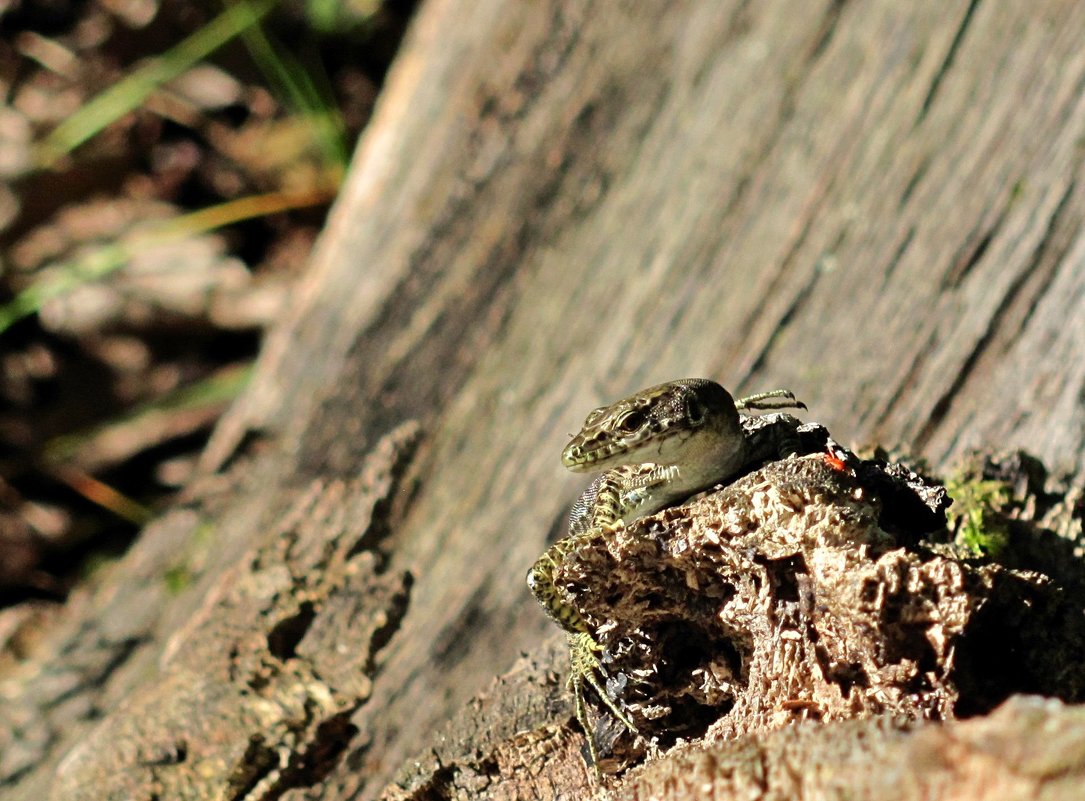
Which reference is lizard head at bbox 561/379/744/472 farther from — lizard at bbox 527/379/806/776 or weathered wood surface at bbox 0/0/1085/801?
weathered wood surface at bbox 0/0/1085/801

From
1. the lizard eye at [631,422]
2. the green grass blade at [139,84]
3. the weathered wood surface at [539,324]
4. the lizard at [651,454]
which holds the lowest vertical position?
the lizard at [651,454]

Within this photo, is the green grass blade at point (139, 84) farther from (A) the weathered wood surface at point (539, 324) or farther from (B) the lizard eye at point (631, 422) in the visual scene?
(B) the lizard eye at point (631, 422)

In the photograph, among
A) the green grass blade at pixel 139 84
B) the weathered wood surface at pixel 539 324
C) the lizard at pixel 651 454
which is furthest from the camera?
the green grass blade at pixel 139 84

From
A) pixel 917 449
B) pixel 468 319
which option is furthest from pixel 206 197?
pixel 917 449

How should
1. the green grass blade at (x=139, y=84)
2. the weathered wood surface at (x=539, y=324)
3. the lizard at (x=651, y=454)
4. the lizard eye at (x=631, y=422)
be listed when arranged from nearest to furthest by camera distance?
the lizard at (x=651, y=454), the lizard eye at (x=631, y=422), the weathered wood surface at (x=539, y=324), the green grass blade at (x=139, y=84)

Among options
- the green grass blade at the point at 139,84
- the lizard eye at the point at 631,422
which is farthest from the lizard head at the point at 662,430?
the green grass blade at the point at 139,84

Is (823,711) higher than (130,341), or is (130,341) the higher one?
(130,341)

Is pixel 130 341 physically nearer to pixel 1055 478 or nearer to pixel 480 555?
pixel 480 555

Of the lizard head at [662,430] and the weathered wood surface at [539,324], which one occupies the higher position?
the weathered wood surface at [539,324]
